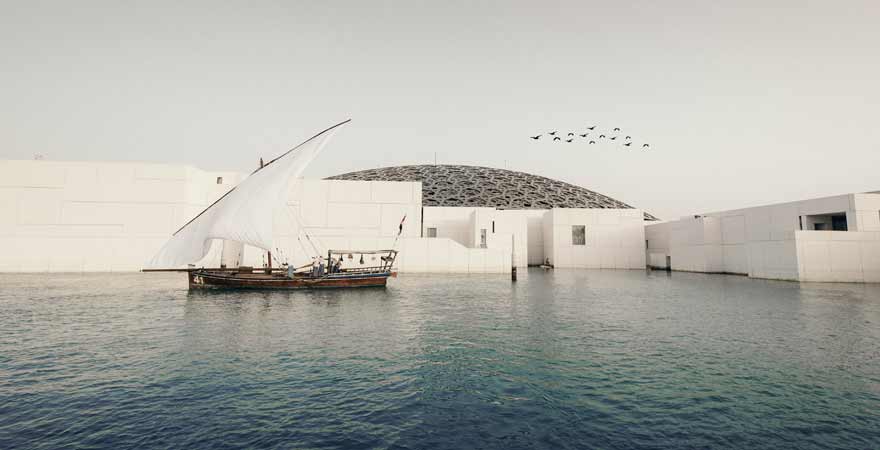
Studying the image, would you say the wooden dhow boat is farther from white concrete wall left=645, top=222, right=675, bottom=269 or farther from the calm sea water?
white concrete wall left=645, top=222, right=675, bottom=269

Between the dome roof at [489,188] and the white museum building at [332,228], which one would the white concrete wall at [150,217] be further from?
the dome roof at [489,188]

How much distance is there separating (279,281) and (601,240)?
4276 centimetres

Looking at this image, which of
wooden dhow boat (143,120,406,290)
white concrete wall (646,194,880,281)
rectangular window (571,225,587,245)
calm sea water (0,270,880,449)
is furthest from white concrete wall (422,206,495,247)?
calm sea water (0,270,880,449)

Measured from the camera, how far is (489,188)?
79750 mm

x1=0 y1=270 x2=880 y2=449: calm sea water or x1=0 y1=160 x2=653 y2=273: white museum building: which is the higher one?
x1=0 y1=160 x2=653 y2=273: white museum building

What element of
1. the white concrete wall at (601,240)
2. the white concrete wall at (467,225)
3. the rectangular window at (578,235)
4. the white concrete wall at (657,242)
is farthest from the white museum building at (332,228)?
the rectangular window at (578,235)

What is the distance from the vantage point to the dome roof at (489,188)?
245 feet

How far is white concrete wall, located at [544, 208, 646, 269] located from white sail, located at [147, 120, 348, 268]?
1470 inches

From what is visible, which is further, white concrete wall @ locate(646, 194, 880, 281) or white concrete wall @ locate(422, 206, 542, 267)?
white concrete wall @ locate(422, 206, 542, 267)

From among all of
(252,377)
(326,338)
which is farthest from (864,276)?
(252,377)

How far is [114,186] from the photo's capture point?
138 feet

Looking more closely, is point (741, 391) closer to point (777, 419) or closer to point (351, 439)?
point (777, 419)

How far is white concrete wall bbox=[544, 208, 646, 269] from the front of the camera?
179 ft

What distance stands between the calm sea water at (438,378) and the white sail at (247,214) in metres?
6.82
